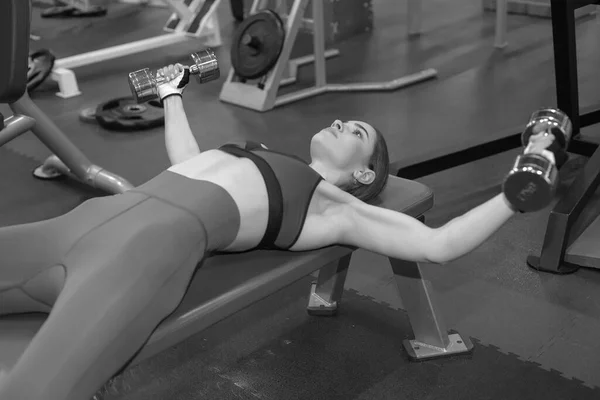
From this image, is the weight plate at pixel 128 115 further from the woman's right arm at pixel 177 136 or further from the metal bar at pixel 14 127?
the woman's right arm at pixel 177 136

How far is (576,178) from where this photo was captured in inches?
104

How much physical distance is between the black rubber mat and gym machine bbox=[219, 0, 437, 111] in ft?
6.22

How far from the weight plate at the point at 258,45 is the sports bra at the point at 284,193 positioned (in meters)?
2.09

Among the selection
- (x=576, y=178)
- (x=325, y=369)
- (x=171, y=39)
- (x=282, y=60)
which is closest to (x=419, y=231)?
(x=325, y=369)

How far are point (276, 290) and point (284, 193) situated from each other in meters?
0.23

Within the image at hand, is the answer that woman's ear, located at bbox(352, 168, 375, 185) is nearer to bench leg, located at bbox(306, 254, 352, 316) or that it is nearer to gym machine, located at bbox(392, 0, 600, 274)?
bench leg, located at bbox(306, 254, 352, 316)

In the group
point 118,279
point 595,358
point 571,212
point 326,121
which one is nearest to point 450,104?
point 326,121

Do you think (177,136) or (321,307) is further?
(321,307)

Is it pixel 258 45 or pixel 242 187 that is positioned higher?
Answer: pixel 242 187

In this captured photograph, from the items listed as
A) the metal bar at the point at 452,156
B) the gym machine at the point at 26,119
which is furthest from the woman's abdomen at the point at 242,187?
the metal bar at the point at 452,156

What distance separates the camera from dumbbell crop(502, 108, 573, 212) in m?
1.42

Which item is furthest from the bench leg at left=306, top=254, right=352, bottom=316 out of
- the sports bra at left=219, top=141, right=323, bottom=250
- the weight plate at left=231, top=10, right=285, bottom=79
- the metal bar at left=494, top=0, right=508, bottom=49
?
A: the metal bar at left=494, top=0, right=508, bottom=49

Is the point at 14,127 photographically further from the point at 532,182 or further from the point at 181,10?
the point at 181,10

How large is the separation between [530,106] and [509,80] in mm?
430
